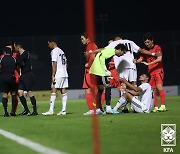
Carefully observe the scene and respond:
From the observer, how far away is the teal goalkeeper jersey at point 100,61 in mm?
15945

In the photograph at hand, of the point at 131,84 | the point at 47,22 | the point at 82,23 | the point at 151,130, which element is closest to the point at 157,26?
the point at 82,23

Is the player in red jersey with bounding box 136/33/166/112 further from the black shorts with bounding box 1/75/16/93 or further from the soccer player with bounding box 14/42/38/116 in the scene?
the black shorts with bounding box 1/75/16/93

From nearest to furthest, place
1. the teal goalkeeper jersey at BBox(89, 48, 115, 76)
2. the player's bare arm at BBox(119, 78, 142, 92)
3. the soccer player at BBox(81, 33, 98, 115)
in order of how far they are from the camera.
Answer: the teal goalkeeper jersey at BBox(89, 48, 115, 76) → the soccer player at BBox(81, 33, 98, 115) → the player's bare arm at BBox(119, 78, 142, 92)

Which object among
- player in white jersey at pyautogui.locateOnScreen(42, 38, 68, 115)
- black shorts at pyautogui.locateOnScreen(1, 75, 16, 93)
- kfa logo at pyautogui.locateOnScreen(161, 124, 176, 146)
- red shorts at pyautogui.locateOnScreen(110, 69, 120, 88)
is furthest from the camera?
black shorts at pyautogui.locateOnScreen(1, 75, 16, 93)

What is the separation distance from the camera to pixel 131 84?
17.4 metres

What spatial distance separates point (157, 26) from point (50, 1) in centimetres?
1463

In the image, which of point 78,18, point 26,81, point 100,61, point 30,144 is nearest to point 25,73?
point 26,81

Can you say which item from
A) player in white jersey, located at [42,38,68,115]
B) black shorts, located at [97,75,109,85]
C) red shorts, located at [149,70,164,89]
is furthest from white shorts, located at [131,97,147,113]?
player in white jersey, located at [42,38,68,115]

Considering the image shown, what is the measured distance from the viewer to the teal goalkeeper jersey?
15.9 metres

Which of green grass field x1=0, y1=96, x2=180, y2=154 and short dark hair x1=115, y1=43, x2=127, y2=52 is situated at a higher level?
short dark hair x1=115, y1=43, x2=127, y2=52

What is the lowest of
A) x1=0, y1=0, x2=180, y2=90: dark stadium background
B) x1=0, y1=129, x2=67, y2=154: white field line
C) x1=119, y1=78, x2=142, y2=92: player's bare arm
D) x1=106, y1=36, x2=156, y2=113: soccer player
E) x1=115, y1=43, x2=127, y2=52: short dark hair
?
x1=0, y1=129, x2=67, y2=154: white field line

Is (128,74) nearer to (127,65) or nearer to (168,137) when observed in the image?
(127,65)

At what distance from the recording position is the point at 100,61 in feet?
52.5

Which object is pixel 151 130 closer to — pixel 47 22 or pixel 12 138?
pixel 12 138
